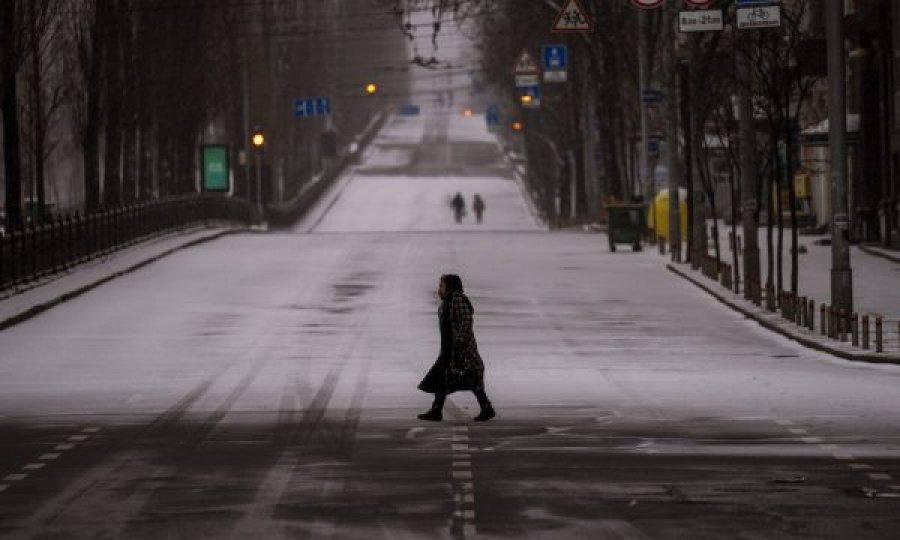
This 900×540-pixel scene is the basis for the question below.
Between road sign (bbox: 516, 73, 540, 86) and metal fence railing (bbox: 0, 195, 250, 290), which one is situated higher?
road sign (bbox: 516, 73, 540, 86)

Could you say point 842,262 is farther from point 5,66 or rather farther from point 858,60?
point 858,60

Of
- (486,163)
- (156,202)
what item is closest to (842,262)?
(156,202)

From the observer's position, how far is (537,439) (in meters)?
20.8

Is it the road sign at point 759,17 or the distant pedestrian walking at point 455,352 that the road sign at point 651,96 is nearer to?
the road sign at point 759,17

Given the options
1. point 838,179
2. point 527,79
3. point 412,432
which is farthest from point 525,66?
point 412,432

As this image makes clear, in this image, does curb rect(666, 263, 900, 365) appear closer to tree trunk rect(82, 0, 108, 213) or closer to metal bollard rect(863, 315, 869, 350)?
metal bollard rect(863, 315, 869, 350)

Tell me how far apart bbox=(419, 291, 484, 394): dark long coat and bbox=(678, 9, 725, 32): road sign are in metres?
16.9

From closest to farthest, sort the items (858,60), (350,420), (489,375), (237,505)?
(237,505) → (350,420) → (489,375) → (858,60)

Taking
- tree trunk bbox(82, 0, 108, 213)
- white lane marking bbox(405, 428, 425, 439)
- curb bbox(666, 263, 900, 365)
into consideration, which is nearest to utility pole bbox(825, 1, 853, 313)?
curb bbox(666, 263, 900, 365)

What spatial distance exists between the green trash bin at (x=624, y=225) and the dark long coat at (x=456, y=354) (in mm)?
35771

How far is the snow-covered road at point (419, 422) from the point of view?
15.8 m

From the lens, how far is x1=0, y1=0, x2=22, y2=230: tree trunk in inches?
1875

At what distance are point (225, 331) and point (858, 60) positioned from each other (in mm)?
31438

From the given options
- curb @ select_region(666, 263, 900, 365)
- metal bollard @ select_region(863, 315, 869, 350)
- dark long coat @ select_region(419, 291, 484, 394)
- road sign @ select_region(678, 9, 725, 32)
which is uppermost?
road sign @ select_region(678, 9, 725, 32)
